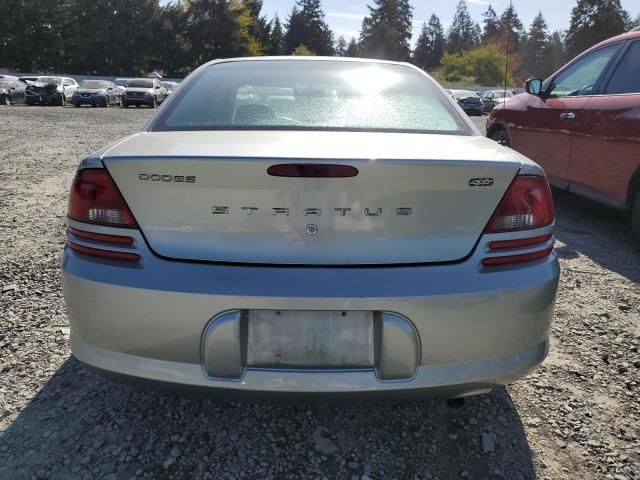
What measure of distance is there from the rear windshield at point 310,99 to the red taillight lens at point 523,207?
1.71ft

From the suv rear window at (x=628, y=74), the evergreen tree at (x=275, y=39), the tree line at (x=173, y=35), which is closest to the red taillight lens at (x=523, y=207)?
the suv rear window at (x=628, y=74)

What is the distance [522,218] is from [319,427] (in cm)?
115

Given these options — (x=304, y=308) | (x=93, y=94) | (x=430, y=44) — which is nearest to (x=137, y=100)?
(x=93, y=94)

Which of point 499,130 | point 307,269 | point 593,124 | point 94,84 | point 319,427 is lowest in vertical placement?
point 319,427

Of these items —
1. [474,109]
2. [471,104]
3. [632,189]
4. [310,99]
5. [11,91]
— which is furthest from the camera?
[471,104]

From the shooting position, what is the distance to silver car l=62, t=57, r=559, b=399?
1618 mm

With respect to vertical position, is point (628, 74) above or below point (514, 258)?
above

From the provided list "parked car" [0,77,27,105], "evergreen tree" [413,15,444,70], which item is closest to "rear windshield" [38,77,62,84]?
"parked car" [0,77,27,105]

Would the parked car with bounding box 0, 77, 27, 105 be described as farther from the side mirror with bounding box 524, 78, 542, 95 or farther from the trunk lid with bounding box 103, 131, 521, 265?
the trunk lid with bounding box 103, 131, 521, 265

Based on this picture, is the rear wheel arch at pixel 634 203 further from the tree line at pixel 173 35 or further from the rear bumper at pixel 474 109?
the tree line at pixel 173 35

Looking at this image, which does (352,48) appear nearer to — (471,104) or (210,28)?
(210,28)

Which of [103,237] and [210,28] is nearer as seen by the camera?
[103,237]

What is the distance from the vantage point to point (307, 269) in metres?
1.64

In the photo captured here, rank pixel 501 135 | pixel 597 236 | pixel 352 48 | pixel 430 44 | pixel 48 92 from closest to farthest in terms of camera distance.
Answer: pixel 597 236
pixel 501 135
pixel 48 92
pixel 352 48
pixel 430 44
